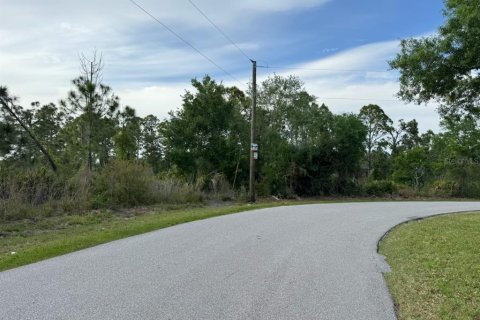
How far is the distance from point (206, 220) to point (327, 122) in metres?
17.6

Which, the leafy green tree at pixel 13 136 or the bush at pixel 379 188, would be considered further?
the bush at pixel 379 188

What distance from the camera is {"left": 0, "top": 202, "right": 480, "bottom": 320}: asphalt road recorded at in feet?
16.9

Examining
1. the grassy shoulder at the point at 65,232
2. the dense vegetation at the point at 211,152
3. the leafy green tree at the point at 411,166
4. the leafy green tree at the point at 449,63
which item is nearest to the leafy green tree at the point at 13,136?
the dense vegetation at the point at 211,152

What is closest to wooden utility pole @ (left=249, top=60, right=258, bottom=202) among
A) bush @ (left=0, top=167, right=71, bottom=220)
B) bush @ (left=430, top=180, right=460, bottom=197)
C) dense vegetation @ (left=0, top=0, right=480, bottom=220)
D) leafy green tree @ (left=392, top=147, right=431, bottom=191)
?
dense vegetation @ (left=0, top=0, right=480, bottom=220)

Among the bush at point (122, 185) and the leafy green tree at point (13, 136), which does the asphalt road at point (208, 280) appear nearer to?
the bush at point (122, 185)

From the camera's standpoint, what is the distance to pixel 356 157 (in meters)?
30.2

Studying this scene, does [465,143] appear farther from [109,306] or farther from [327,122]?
[109,306]

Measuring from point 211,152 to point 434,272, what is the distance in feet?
75.1

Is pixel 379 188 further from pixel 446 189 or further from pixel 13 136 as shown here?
pixel 13 136

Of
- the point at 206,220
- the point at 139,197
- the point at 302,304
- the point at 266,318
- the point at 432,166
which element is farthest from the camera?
the point at 432,166

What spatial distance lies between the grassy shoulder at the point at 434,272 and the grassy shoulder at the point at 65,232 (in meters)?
6.25

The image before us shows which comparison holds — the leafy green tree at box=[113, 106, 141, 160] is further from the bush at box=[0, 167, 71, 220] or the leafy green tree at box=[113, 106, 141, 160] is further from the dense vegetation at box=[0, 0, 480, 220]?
the bush at box=[0, 167, 71, 220]

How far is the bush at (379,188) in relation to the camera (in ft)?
105

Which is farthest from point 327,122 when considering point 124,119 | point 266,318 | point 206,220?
point 266,318
